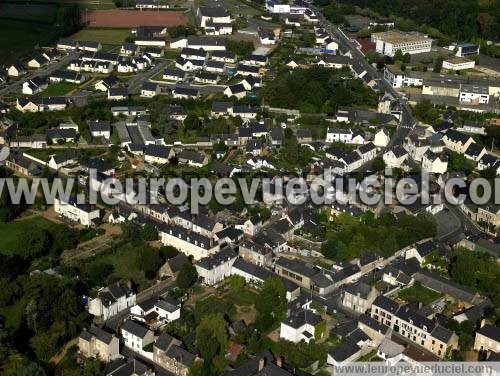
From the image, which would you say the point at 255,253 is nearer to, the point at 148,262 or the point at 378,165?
the point at 148,262

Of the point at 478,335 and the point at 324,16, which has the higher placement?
the point at 324,16

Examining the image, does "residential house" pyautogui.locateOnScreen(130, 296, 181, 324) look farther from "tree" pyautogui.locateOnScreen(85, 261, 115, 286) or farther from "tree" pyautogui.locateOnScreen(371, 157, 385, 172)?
"tree" pyautogui.locateOnScreen(371, 157, 385, 172)

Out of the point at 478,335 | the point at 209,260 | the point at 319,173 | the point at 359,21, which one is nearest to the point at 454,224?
the point at 319,173

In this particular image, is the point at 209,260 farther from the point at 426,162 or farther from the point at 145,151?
the point at 426,162

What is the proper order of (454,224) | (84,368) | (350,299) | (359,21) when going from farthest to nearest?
(359,21) → (454,224) → (350,299) → (84,368)

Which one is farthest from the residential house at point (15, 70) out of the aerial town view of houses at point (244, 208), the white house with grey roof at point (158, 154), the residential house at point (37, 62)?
the white house with grey roof at point (158, 154)

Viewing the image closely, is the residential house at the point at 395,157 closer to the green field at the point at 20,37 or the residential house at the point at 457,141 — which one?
the residential house at the point at 457,141

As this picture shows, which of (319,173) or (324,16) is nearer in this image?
(319,173)

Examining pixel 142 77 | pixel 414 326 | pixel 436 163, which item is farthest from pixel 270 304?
pixel 142 77
